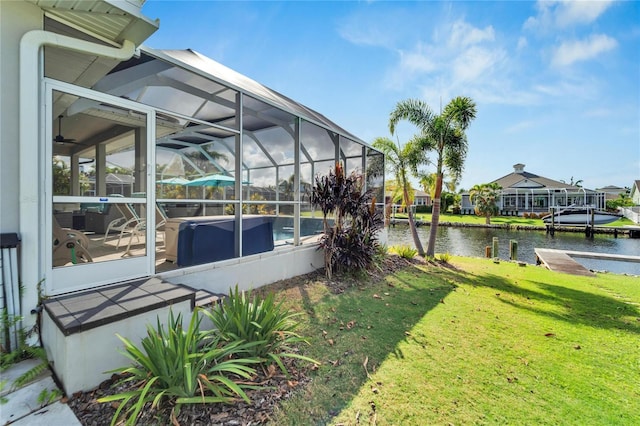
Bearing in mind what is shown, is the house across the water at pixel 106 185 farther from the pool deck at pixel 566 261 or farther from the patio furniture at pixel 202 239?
the pool deck at pixel 566 261

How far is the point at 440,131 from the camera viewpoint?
966cm

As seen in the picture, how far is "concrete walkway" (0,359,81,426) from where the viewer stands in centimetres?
185

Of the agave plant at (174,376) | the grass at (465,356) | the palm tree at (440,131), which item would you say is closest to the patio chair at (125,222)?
the agave plant at (174,376)

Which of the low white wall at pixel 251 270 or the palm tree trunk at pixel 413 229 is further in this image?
the palm tree trunk at pixel 413 229

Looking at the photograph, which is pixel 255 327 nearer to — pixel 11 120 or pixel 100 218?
pixel 100 218

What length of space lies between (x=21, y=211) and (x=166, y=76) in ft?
9.99

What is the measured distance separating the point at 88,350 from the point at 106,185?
7.32 feet

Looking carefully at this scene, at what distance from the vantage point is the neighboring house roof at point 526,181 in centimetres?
3791

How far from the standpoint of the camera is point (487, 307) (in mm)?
4953

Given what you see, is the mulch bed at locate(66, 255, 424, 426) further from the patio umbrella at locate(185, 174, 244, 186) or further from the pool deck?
the pool deck

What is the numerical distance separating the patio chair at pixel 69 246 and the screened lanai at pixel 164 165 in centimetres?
2

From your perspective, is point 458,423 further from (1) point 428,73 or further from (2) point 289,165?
(1) point 428,73

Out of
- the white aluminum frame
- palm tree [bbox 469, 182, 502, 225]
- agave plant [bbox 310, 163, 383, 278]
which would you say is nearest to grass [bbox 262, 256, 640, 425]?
agave plant [bbox 310, 163, 383, 278]

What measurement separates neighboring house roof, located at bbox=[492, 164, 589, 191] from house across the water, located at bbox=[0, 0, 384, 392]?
43982 millimetres
